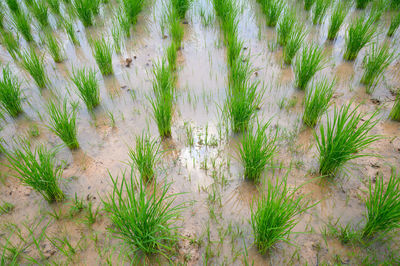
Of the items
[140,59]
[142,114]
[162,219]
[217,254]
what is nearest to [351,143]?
[217,254]

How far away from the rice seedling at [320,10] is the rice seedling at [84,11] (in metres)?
3.38

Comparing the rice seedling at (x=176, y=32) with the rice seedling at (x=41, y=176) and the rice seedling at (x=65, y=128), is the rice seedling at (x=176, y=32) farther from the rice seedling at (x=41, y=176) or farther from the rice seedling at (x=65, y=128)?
the rice seedling at (x=41, y=176)

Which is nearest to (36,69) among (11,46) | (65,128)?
(11,46)

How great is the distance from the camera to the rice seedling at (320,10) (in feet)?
12.4

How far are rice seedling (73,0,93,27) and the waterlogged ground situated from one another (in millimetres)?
433

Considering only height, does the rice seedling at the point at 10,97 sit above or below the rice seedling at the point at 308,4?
below

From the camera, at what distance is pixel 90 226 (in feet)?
5.96

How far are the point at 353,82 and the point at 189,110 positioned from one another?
1877mm

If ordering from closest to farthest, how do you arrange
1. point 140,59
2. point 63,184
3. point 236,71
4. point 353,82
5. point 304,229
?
point 304,229
point 63,184
point 236,71
point 353,82
point 140,59

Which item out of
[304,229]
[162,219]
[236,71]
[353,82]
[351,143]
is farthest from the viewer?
[353,82]

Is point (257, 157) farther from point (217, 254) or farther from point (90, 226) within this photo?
point (90, 226)

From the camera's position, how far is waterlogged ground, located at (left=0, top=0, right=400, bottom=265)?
1689mm

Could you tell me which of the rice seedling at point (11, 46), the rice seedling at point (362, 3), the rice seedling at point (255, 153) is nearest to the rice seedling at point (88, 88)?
the rice seedling at point (11, 46)

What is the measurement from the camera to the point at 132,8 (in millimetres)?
3975
